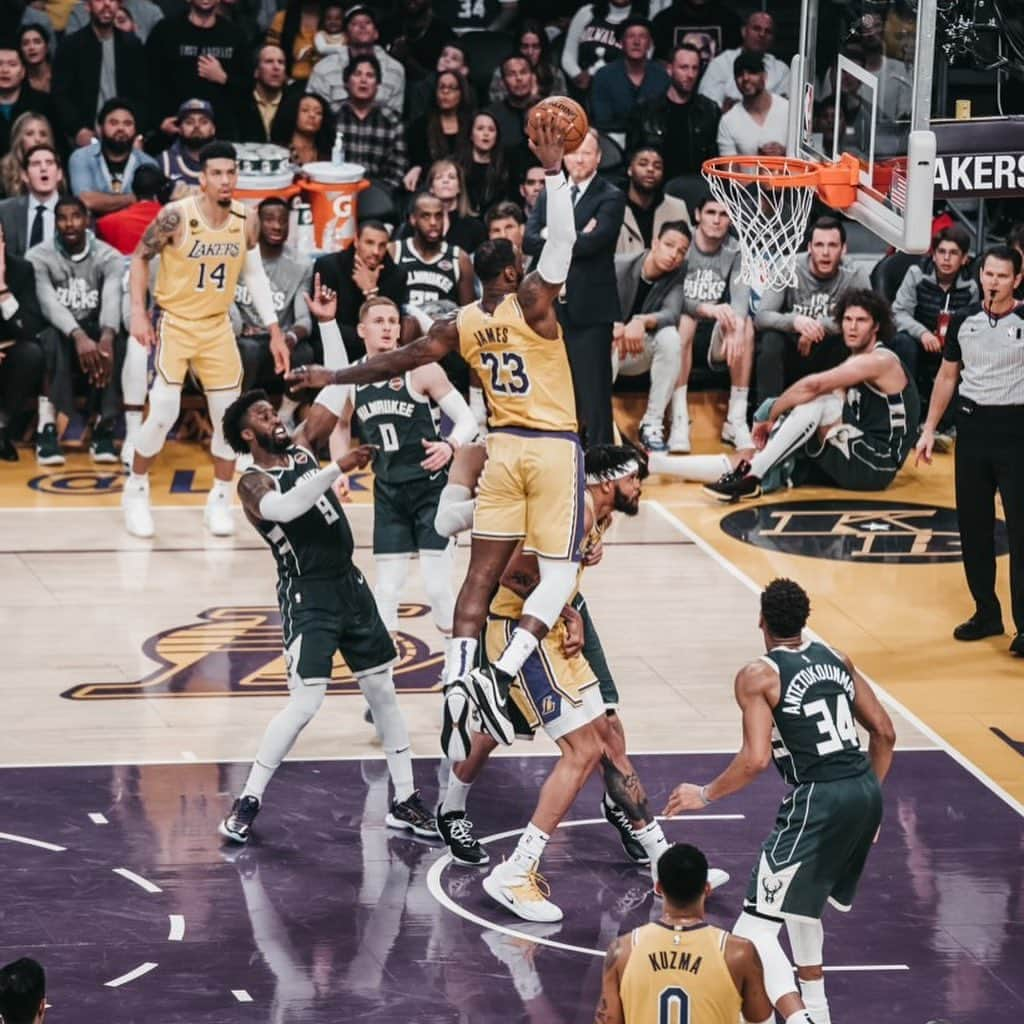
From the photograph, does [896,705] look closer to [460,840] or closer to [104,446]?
[460,840]

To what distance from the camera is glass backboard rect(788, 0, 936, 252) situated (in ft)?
26.7

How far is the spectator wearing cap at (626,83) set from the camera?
630 inches

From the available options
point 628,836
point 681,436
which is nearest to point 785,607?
point 628,836

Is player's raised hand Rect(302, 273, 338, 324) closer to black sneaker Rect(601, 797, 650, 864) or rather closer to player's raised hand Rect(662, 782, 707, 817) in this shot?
black sneaker Rect(601, 797, 650, 864)

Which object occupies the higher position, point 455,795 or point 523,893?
point 455,795

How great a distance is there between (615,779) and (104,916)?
1884 millimetres

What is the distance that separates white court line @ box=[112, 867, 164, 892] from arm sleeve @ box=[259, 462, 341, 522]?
54.5 inches

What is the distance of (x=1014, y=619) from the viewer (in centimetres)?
1082

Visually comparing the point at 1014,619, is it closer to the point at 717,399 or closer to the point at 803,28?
Answer: the point at 803,28

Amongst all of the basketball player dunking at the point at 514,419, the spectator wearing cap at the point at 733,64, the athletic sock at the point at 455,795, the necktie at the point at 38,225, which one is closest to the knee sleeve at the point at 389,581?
the basketball player dunking at the point at 514,419

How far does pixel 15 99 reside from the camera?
49.9 feet

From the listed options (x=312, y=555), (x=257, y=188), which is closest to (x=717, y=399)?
(x=257, y=188)

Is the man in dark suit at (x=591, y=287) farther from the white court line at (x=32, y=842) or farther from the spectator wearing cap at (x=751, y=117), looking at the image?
the white court line at (x=32, y=842)

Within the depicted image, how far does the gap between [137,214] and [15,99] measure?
1.44 meters
